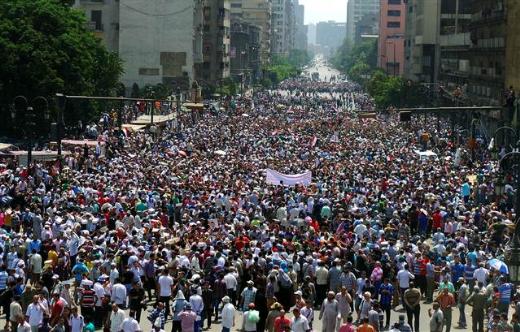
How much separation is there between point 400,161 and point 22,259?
31121mm

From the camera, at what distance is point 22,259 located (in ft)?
85.3

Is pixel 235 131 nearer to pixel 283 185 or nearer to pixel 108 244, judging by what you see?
pixel 283 185

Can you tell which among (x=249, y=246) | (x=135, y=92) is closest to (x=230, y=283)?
(x=249, y=246)

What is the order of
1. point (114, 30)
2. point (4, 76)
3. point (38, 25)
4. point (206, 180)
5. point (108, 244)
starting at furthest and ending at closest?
point (114, 30), point (38, 25), point (4, 76), point (206, 180), point (108, 244)

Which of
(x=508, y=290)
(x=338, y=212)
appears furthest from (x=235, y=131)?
(x=508, y=290)

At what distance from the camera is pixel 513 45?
228ft

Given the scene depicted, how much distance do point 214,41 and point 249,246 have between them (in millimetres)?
111953

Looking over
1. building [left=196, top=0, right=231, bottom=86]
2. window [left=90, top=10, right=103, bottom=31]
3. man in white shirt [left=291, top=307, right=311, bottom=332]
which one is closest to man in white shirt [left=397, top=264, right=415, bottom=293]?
man in white shirt [left=291, top=307, right=311, bottom=332]

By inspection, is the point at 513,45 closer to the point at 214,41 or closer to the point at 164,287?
the point at 164,287

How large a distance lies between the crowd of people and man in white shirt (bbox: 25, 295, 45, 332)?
3 cm

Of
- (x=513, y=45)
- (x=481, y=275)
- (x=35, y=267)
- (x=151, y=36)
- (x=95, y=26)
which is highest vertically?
(x=95, y=26)

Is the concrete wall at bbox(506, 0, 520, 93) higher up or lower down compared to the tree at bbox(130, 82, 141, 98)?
higher up

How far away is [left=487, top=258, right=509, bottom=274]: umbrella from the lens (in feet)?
80.1

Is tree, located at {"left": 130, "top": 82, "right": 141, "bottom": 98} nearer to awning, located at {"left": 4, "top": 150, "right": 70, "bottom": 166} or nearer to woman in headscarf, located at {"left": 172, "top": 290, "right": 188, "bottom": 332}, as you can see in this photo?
awning, located at {"left": 4, "top": 150, "right": 70, "bottom": 166}
